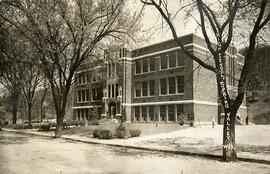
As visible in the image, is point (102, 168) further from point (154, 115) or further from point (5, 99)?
point (5, 99)

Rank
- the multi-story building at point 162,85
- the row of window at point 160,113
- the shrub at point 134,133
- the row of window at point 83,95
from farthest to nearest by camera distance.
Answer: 1. the row of window at point 83,95
2. the row of window at point 160,113
3. the multi-story building at point 162,85
4. the shrub at point 134,133

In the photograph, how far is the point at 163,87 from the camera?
4131 cm

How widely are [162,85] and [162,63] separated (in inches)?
109

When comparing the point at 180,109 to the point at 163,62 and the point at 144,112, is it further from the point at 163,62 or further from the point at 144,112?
the point at 144,112

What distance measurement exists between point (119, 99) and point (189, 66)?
42.0 feet

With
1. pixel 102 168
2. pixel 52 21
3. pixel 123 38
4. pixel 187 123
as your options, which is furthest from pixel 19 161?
pixel 187 123

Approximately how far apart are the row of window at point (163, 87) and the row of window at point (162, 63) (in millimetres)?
1566

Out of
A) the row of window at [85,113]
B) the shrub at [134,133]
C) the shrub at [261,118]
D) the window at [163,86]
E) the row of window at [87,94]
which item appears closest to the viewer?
the shrub at [134,133]

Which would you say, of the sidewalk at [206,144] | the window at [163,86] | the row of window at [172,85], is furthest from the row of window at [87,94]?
the sidewalk at [206,144]

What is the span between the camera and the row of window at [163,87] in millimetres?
39125

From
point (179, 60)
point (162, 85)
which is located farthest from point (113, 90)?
point (179, 60)

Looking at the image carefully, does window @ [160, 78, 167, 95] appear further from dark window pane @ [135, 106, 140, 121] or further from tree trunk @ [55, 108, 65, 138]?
tree trunk @ [55, 108, 65, 138]

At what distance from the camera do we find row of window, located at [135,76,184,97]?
39125 mm

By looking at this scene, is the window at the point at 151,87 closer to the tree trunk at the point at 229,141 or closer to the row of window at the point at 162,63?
the row of window at the point at 162,63
